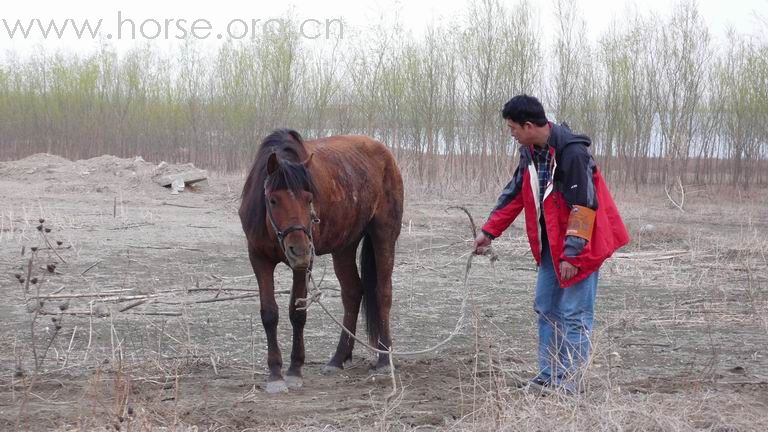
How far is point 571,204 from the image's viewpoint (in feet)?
15.6

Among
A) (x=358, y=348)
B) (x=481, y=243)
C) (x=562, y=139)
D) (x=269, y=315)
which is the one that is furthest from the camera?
(x=358, y=348)

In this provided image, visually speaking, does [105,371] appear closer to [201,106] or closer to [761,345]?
[761,345]

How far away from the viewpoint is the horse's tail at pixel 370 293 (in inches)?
257

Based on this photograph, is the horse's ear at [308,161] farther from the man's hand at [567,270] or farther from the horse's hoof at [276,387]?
the man's hand at [567,270]

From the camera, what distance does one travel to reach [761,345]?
6953mm

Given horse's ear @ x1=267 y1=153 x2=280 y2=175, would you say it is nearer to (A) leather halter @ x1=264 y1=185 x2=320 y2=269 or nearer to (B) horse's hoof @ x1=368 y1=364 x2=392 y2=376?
(A) leather halter @ x1=264 y1=185 x2=320 y2=269

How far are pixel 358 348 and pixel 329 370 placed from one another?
2.98 feet

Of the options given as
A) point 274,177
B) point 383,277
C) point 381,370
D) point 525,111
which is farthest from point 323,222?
point 525,111

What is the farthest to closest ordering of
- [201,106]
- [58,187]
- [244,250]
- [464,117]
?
[201,106] → [464,117] → [58,187] → [244,250]

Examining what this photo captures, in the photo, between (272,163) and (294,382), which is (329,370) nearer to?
(294,382)

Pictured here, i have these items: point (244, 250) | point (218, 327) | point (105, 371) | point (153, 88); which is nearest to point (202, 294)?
point (218, 327)

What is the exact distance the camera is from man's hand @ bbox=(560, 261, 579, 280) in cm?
475

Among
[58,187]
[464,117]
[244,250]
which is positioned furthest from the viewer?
[464,117]

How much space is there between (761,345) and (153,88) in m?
30.6
